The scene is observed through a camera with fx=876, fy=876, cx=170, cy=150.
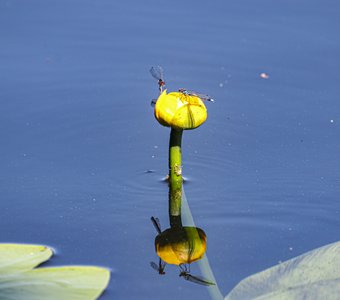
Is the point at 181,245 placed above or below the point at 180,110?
below

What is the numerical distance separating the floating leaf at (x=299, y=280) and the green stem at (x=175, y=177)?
0.97ft

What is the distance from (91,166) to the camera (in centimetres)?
224

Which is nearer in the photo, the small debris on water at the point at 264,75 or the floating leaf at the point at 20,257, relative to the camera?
the floating leaf at the point at 20,257

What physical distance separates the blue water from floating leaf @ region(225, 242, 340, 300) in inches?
1.9

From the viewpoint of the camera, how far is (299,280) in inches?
68.6

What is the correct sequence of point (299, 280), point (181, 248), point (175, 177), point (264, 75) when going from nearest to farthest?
point (299, 280), point (181, 248), point (175, 177), point (264, 75)

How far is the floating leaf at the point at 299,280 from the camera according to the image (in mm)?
1687

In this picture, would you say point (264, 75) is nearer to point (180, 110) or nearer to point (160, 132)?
point (160, 132)

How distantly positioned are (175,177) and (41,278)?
1.47ft

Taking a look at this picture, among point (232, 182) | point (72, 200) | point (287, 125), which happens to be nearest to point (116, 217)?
point (72, 200)

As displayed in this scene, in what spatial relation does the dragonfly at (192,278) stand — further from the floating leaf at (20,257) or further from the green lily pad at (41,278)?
the floating leaf at (20,257)

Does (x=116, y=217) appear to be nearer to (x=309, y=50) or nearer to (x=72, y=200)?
(x=72, y=200)

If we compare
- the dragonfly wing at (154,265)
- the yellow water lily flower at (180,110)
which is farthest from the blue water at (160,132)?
the yellow water lily flower at (180,110)

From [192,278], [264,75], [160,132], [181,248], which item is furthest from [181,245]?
[264,75]
